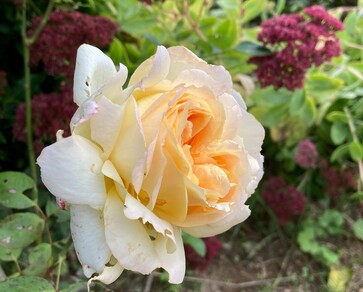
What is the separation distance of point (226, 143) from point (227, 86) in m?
0.06

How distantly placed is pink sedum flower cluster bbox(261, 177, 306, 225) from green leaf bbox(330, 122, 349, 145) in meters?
0.17

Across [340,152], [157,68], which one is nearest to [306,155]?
[340,152]

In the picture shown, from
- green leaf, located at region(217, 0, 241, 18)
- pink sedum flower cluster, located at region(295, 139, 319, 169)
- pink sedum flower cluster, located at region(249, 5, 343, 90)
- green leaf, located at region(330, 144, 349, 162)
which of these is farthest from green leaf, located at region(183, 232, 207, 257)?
green leaf, located at region(217, 0, 241, 18)

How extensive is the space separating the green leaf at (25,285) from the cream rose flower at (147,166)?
0.11m

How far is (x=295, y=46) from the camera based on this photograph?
1005 millimetres

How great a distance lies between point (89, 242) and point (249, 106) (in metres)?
1.03

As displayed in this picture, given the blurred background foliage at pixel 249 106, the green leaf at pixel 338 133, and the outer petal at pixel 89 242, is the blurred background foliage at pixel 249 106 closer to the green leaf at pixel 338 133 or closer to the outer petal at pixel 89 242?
the green leaf at pixel 338 133

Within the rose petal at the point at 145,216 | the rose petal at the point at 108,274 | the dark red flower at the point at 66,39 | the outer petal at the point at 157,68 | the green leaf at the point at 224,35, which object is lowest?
the green leaf at the point at 224,35

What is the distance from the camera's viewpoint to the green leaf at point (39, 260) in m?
0.66

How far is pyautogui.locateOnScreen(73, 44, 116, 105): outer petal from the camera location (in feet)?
1.67

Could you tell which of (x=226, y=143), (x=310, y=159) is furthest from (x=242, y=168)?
(x=310, y=159)

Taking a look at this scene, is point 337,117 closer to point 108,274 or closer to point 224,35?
point 224,35

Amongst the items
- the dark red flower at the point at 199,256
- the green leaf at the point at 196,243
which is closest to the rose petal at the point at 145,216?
the green leaf at the point at 196,243

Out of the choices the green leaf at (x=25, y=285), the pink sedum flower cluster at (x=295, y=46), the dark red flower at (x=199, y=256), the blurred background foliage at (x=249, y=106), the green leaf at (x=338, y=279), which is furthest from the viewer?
the green leaf at (x=338, y=279)
